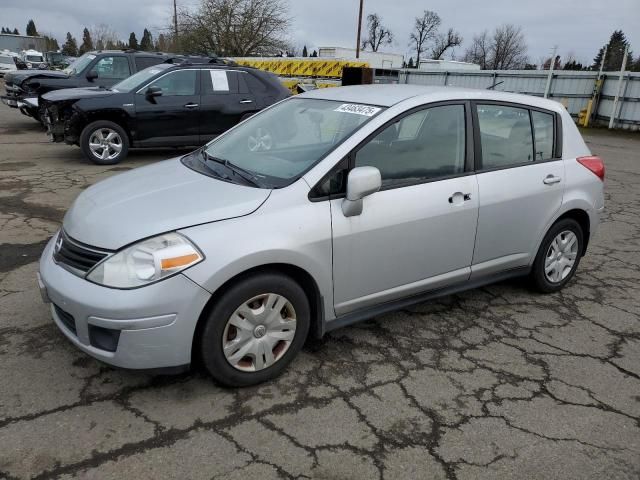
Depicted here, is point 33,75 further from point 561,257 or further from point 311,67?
point 311,67

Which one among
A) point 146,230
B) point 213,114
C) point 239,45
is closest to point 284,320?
point 146,230

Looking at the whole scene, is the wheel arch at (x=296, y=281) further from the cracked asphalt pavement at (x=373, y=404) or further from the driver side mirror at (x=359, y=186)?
the driver side mirror at (x=359, y=186)

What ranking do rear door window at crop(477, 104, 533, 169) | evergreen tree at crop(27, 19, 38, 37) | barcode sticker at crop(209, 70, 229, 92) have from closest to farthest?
rear door window at crop(477, 104, 533, 169)
barcode sticker at crop(209, 70, 229, 92)
evergreen tree at crop(27, 19, 38, 37)

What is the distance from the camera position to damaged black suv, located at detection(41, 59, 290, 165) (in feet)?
27.1

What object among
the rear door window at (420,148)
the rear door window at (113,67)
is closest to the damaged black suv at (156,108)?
the rear door window at (113,67)

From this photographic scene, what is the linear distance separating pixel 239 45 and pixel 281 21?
3.33m

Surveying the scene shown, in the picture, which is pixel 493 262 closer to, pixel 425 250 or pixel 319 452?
pixel 425 250

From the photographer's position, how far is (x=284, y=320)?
282cm

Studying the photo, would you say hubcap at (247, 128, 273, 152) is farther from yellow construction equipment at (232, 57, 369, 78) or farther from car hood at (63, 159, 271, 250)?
yellow construction equipment at (232, 57, 369, 78)

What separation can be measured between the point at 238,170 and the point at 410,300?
1.41 metres

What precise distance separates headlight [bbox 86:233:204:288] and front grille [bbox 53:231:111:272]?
7 centimetres

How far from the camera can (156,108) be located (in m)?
8.54

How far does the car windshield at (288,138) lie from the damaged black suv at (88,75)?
8100 millimetres

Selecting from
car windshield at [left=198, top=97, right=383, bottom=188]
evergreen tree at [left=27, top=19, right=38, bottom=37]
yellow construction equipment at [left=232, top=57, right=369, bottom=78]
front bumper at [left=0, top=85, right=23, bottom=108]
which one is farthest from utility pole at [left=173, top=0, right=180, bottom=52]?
evergreen tree at [left=27, top=19, right=38, bottom=37]
